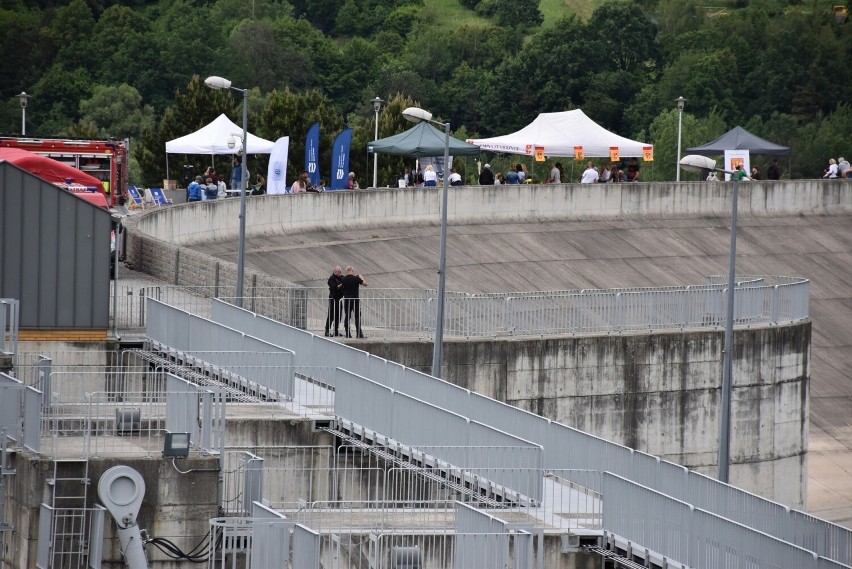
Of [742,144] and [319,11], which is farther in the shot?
[319,11]

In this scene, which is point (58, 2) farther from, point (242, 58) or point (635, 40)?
point (635, 40)

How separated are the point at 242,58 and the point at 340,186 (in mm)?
80446

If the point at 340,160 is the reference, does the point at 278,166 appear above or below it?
below

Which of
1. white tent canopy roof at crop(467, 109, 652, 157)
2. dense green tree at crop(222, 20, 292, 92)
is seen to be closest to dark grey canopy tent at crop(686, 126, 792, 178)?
white tent canopy roof at crop(467, 109, 652, 157)

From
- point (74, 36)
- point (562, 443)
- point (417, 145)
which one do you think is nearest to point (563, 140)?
point (417, 145)

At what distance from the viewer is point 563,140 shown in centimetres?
5759

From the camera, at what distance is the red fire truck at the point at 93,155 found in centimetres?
4906

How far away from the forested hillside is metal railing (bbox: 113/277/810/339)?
232ft

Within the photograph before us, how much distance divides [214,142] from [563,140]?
10.9 metres

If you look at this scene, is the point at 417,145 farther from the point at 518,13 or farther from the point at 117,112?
the point at 518,13

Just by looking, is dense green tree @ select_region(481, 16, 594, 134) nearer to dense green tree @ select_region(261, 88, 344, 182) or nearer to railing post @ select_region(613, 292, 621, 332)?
dense green tree @ select_region(261, 88, 344, 182)

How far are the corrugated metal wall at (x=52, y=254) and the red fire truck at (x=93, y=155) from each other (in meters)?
19.5

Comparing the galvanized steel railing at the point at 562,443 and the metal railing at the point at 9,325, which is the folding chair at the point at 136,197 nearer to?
the galvanized steel railing at the point at 562,443

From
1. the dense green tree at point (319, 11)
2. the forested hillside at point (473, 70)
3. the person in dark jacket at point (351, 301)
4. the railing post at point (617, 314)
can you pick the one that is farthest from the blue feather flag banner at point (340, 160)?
the dense green tree at point (319, 11)
